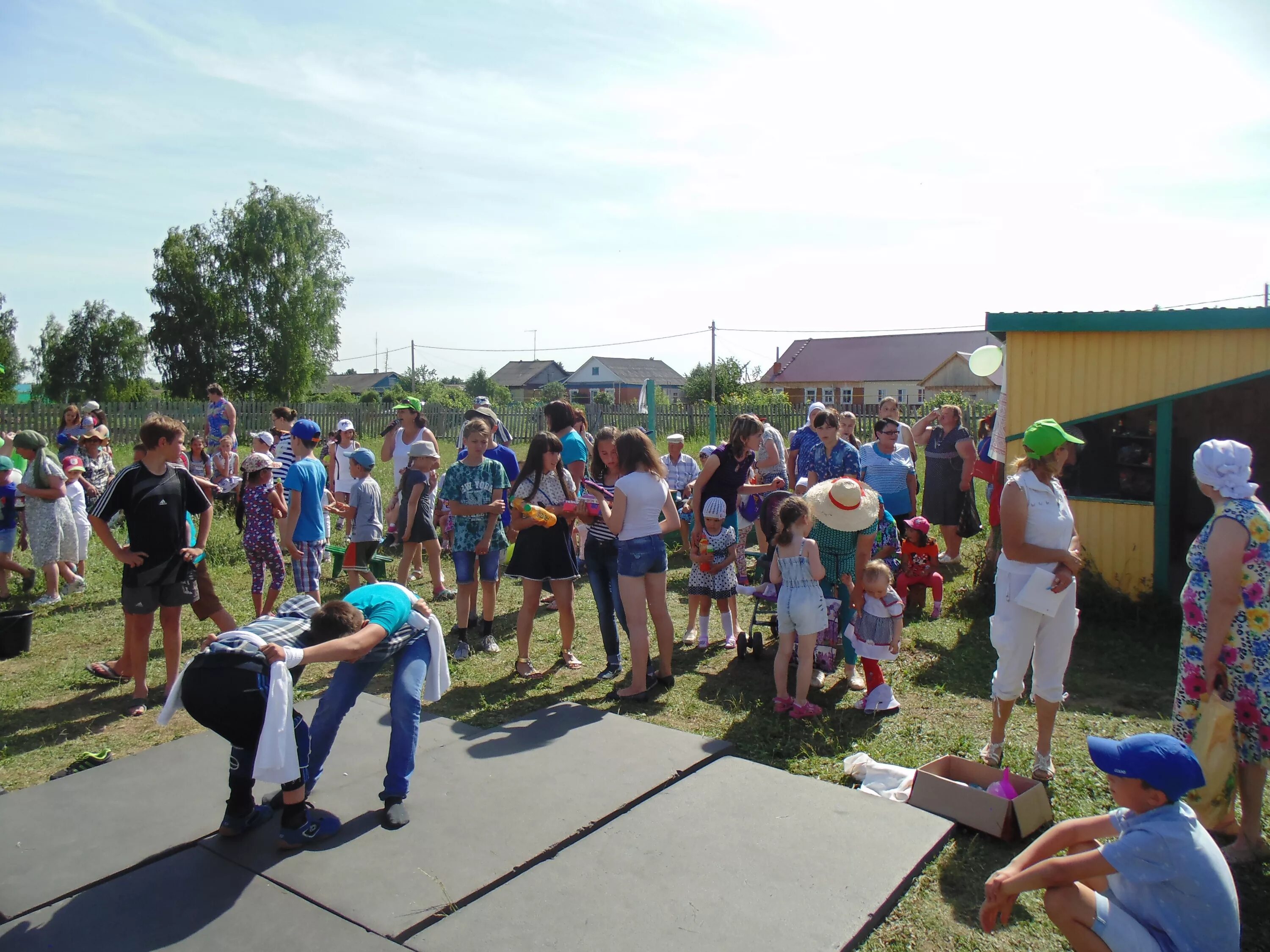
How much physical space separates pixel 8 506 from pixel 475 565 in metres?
5.23

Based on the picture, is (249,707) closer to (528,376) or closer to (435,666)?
(435,666)

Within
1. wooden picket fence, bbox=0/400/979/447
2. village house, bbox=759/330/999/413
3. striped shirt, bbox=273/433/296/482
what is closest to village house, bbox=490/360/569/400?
village house, bbox=759/330/999/413

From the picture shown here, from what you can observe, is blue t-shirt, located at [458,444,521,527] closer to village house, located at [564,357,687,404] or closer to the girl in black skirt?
the girl in black skirt

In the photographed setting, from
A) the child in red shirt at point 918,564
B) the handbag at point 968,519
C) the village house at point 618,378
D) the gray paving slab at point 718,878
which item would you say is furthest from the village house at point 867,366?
the gray paving slab at point 718,878

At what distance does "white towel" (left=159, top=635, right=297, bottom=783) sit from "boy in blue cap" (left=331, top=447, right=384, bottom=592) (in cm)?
435

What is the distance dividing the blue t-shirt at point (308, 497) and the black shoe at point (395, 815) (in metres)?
3.75

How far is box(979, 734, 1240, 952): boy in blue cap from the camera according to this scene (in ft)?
8.26

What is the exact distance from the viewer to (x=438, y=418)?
2575 cm

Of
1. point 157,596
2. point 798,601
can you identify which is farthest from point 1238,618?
point 157,596

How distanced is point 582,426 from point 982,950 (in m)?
6.93

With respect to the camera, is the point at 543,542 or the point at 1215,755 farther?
the point at 543,542

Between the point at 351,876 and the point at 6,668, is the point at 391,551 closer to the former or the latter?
the point at 6,668

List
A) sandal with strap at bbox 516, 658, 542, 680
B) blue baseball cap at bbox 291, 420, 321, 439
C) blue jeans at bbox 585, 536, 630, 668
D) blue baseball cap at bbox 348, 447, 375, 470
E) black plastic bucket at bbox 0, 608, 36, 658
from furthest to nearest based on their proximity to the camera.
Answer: blue baseball cap at bbox 348, 447, 375, 470, blue baseball cap at bbox 291, 420, 321, 439, black plastic bucket at bbox 0, 608, 36, 658, sandal with strap at bbox 516, 658, 542, 680, blue jeans at bbox 585, 536, 630, 668

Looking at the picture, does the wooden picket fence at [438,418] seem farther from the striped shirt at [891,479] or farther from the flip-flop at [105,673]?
the flip-flop at [105,673]
